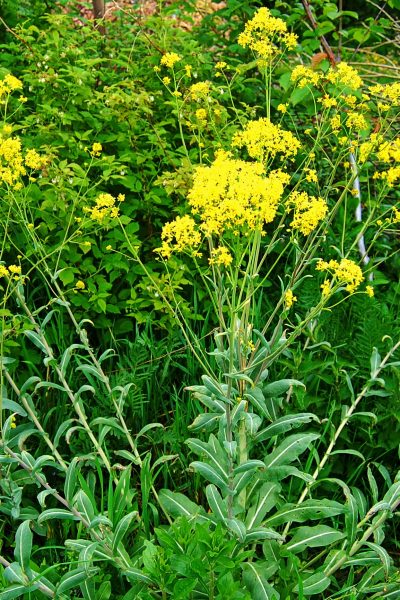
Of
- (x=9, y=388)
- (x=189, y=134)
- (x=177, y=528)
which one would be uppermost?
(x=189, y=134)

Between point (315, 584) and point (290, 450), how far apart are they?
42 cm

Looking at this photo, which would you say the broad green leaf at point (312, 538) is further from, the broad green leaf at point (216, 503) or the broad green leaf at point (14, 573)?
the broad green leaf at point (14, 573)

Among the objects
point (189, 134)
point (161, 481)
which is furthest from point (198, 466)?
point (189, 134)

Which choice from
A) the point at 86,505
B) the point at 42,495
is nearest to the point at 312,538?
the point at 86,505

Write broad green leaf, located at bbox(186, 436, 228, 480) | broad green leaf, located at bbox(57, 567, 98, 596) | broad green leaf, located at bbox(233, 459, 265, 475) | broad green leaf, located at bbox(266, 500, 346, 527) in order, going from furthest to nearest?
broad green leaf, located at bbox(266, 500, 346, 527)
broad green leaf, located at bbox(186, 436, 228, 480)
broad green leaf, located at bbox(57, 567, 98, 596)
broad green leaf, located at bbox(233, 459, 265, 475)

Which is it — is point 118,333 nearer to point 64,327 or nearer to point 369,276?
point 64,327

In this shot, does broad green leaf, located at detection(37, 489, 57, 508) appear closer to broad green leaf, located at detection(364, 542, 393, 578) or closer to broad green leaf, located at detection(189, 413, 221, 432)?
broad green leaf, located at detection(189, 413, 221, 432)

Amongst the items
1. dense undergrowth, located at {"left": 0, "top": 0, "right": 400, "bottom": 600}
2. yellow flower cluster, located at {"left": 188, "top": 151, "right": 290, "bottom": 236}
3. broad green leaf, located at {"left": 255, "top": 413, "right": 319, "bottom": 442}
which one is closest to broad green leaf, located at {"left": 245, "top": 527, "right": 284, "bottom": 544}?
dense undergrowth, located at {"left": 0, "top": 0, "right": 400, "bottom": 600}

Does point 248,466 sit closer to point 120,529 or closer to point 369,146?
point 120,529

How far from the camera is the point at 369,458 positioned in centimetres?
329

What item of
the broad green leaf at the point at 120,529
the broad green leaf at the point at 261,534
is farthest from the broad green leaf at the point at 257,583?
the broad green leaf at the point at 120,529

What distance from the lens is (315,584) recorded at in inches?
99.7

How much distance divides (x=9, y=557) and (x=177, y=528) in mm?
1002

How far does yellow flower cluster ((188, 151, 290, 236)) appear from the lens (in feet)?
7.47
